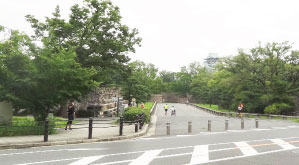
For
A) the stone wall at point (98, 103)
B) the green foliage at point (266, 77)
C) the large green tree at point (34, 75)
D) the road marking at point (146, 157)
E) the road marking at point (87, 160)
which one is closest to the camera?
the road marking at point (87, 160)

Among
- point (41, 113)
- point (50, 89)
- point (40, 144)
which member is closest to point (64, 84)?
point (50, 89)

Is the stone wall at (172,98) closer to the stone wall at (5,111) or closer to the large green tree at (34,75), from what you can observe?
the large green tree at (34,75)

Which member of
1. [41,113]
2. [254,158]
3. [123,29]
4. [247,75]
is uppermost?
[123,29]

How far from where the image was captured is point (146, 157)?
7613mm

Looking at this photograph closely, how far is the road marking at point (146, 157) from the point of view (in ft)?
22.7

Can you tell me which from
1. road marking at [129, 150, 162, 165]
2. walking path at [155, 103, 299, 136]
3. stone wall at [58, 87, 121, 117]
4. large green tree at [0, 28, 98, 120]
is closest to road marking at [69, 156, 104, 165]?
road marking at [129, 150, 162, 165]

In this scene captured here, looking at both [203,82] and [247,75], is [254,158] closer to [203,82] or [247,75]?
[247,75]

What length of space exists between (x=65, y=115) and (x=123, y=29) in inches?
434

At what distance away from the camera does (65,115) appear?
26875mm

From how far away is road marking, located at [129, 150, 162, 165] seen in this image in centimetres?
693

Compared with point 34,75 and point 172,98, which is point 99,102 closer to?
point 34,75

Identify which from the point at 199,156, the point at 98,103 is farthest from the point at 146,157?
the point at 98,103

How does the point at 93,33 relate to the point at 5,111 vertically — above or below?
above

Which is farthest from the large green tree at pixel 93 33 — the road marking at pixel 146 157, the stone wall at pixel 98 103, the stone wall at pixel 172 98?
the stone wall at pixel 172 98
